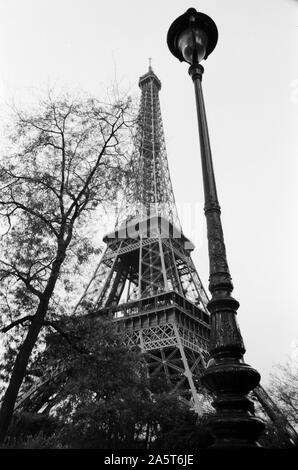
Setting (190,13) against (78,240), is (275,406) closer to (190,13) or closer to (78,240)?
(78,240)

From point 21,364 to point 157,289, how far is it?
84.7 feet

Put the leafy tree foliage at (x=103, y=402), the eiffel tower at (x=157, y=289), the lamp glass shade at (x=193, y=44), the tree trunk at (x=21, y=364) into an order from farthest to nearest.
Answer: the eiffel tower at (x=157, y=289), the leafy tree foliage at (x=103, y=402), the tree trunk at (x=21, y=364), the lamp glass shade at (x=193, y=44)

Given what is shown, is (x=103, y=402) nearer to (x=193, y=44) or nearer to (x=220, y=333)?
(x=220, y=333)

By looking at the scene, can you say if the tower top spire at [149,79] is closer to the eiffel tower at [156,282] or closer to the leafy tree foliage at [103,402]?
the eiffel tower at [156,282]

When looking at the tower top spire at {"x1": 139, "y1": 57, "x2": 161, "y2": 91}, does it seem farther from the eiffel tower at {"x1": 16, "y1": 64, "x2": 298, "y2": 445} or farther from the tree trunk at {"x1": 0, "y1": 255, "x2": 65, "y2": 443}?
the tree trunk at {"x1": 0, "y1": 255, "x2": 65, "y2": 443}

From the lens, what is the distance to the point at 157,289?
34.8 m

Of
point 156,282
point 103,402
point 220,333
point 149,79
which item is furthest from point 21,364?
point 149,79

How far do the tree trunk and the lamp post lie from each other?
6.25 m

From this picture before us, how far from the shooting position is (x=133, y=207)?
131 ft

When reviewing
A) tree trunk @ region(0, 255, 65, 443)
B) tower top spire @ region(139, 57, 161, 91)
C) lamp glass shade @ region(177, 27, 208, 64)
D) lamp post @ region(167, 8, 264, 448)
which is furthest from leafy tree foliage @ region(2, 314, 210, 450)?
tower top spire @ region(139, 57, 161, 91)

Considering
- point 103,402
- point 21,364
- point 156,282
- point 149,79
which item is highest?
point 149,79

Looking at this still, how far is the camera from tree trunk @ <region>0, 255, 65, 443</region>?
8.71 m

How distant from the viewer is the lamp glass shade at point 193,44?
6609 millimetres

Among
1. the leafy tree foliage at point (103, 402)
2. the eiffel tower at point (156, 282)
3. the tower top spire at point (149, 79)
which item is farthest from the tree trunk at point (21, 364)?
the tower top spire at point (149, 79)
